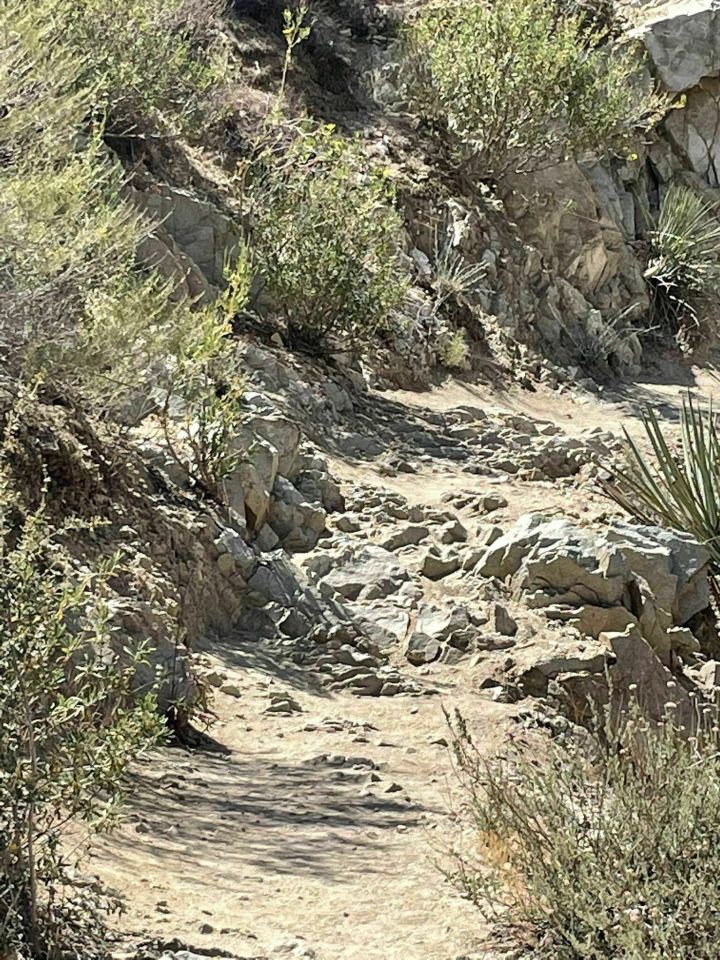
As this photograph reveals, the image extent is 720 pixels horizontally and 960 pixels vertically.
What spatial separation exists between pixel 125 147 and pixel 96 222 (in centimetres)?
389

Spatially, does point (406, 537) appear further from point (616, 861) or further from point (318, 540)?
point (616, 861)

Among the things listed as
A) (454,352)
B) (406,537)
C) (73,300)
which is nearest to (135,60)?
(454,352)

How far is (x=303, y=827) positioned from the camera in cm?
453

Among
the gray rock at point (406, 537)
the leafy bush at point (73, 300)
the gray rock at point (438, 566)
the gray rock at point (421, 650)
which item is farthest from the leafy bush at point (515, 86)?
the gray rock at point (421, 650)

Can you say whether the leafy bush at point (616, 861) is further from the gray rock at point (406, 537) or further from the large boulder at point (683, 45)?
the large boulder at point (683, 45)

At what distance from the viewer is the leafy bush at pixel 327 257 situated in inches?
411

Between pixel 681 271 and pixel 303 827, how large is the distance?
1285cm

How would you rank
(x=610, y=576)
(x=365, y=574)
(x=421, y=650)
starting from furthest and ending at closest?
1. (x=365, y=574)
2. (x=610, y=576)
3. (x=421, y=650)

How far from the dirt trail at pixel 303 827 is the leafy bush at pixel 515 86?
8852 mm

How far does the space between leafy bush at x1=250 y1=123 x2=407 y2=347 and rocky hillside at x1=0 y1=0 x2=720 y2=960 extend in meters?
0.07

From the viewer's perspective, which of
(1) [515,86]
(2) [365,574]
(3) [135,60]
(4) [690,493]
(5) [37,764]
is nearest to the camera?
(5) [37,764]

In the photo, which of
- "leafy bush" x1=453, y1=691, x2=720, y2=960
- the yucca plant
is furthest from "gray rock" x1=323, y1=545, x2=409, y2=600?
"leafy bush" x1=453, y1=691, x2=720, y2=960

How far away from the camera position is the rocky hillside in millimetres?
4129

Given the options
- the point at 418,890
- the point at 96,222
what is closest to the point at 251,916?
the point at 418,890
